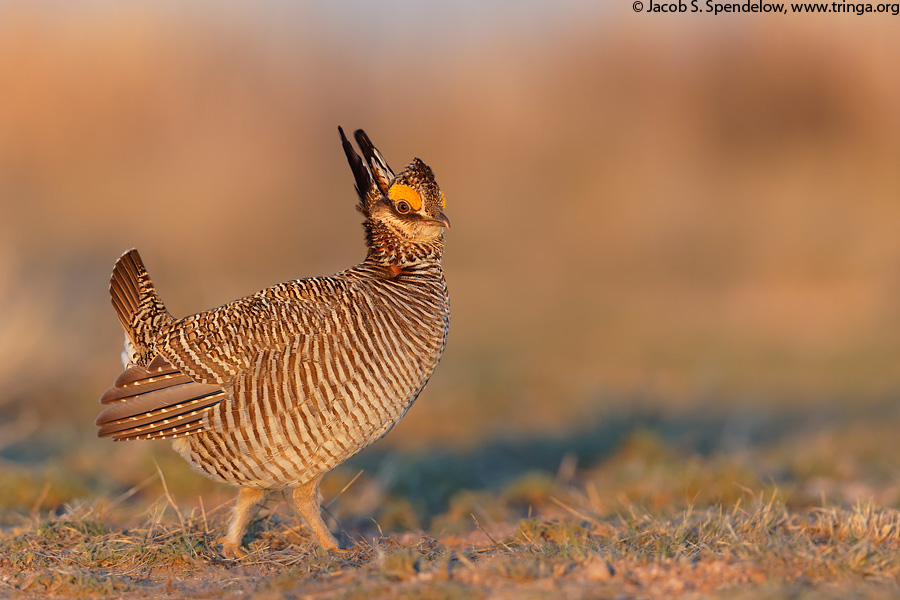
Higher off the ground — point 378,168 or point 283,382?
point 378,168

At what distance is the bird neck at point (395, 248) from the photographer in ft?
16.2

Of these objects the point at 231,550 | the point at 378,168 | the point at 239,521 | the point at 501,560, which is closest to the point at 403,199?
the point at 378,168

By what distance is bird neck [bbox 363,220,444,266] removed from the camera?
4.93 metres

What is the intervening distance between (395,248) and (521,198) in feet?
50.7

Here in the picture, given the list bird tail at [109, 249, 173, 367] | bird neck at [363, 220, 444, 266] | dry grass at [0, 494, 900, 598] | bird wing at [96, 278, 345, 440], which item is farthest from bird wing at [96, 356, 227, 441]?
bird neck at [363, 220, 444, 266]

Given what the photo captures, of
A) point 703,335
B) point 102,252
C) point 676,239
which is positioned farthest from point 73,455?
point 676,239

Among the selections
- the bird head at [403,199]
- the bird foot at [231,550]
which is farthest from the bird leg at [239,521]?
the bird head at [403,199]

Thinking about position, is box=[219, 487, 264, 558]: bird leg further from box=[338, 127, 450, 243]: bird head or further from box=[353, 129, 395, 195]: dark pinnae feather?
box=[353, 129, 395, 195]: dark pinnae feather

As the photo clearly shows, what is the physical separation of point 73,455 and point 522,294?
9458 millimetres

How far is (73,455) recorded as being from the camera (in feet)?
23.3

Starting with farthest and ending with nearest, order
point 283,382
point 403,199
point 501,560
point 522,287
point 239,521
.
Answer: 1. point 522,287
2. point 403,199
3. point 239,521
4. point 283,382
5. point 501,560

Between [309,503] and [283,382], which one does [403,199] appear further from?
[309,503]

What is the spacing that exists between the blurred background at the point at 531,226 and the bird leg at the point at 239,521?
167 cm

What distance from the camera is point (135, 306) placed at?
4.99m
